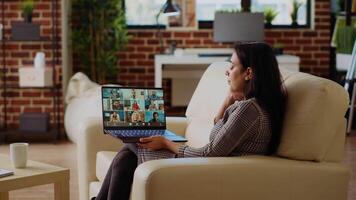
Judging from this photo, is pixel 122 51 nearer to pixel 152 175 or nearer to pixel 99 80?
pixel 99 80

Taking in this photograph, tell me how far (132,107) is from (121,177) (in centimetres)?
44

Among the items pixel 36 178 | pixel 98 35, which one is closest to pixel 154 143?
pixel 36 178

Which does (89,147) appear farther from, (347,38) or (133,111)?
(347,38)

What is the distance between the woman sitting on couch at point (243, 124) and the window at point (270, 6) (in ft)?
14.3

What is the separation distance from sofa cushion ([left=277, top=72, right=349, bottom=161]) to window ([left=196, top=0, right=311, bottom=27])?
4530 millimetres

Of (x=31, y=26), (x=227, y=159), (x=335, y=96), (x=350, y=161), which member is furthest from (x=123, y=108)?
(x=31, y=26)

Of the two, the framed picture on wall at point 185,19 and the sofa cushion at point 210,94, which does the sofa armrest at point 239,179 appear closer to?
the sofa cushion at point 210,94

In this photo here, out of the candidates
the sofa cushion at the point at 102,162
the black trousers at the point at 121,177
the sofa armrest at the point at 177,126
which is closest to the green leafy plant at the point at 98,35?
the sofa armrest at the point at 177,126

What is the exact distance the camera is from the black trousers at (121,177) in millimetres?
2809

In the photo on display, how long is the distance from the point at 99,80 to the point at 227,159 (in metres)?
4.25

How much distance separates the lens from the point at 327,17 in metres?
7.07

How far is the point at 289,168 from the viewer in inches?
102

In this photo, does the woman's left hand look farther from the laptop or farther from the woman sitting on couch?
the laptop

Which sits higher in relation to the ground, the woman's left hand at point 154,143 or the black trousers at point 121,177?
the woman's left hand at point 154,143
